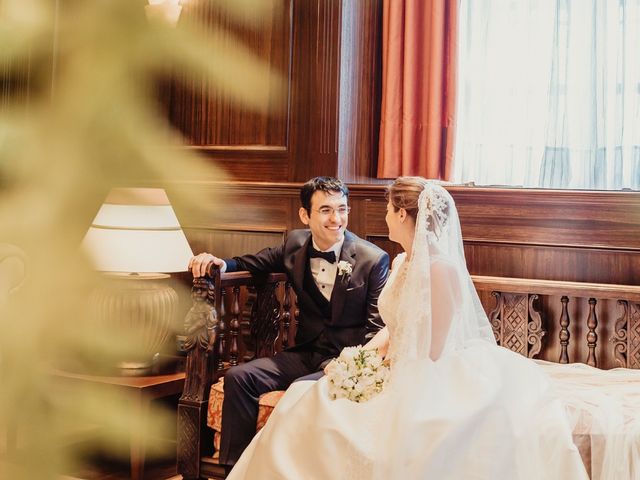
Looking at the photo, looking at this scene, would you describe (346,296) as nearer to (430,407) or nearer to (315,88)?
(430,407)

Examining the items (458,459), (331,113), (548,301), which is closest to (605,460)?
(458,459)

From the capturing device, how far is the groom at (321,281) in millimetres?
3408

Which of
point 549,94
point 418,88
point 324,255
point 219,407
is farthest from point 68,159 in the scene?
point 418,88

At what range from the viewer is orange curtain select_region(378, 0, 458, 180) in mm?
4016

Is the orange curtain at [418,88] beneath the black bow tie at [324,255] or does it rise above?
above

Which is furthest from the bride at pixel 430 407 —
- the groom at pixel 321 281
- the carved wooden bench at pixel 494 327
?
the carved wooden bench at pixel 494 327

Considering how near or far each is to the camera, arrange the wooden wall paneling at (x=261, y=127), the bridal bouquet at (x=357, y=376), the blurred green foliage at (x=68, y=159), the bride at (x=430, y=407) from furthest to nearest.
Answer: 1. the wooden wall paneling at (x=261, y=127)
2. the bridal bouquet at (x=357, y=376)
3. the bride at (x=430, y=407)
4. the blurred green foliage at (x=68, y=159)

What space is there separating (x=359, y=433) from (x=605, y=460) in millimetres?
803

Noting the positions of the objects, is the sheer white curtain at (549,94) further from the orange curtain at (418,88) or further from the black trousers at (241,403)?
the black trousers at (241,403)

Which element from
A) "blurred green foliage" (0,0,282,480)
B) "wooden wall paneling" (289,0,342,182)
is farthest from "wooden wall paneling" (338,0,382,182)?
"blurred green foliage" (0,0,282,480)

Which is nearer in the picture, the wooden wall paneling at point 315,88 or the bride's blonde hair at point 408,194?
the bride's blonde hair at point 408,194

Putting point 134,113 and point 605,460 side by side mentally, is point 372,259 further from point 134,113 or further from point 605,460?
point 134,113

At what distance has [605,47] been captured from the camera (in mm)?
3730

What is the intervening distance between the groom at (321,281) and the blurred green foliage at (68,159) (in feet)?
9.57
